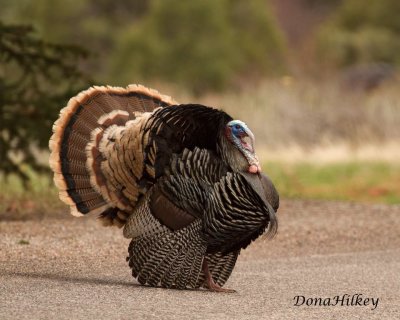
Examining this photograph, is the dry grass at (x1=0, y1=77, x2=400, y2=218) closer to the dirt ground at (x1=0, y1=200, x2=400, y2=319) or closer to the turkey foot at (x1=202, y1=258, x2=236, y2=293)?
the dirt ground at (x1=0, y1=200, x2=400, y2=319)

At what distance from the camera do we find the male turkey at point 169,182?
7.91m

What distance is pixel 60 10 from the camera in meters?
46.0

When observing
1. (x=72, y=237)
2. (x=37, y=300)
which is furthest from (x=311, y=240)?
(x=37, y=300)

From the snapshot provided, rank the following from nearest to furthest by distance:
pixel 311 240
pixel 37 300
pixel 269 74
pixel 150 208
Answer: pixel 37 300 → pixel 150 208 → pixel 311 240 → pixel 269 74

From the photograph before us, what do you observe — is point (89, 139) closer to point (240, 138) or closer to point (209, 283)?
point (240, 138)

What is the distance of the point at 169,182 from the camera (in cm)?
815

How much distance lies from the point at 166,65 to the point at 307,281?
25.9 meters

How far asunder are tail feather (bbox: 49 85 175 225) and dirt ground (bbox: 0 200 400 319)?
64cm

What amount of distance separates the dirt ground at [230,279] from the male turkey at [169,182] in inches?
10.0

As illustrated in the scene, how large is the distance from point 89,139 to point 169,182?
36.0 inches

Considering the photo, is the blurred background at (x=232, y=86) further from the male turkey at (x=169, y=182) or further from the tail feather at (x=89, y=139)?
the male turkey at (x=169, y=182)

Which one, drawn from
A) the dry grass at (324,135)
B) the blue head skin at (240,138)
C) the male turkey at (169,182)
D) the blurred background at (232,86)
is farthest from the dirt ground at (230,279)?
the dry grass at (324,135)

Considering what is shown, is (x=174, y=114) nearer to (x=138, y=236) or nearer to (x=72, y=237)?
(x=138, y=236)

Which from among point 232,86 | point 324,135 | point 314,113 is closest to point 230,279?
point 324,135
